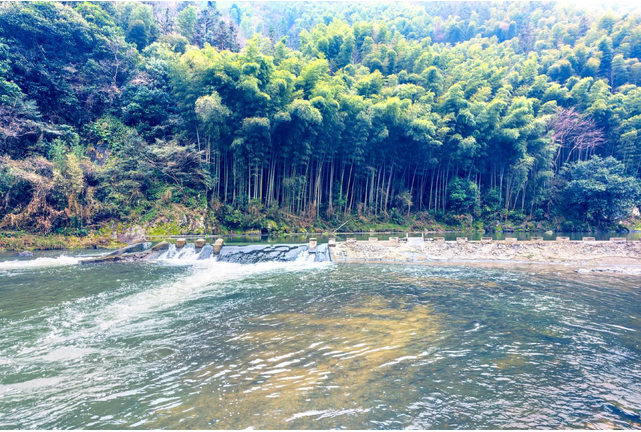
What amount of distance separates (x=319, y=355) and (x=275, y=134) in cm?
1980

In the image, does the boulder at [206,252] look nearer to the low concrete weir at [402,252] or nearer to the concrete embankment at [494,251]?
the low concrete weir at [402,252]

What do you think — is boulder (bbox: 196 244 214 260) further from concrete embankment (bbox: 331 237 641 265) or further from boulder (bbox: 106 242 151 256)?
concrete embankment (bbox: 331 237 641 265)

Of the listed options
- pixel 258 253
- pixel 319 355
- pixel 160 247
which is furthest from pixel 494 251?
pixel 160 247

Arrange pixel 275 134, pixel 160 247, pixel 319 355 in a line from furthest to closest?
pixel 275 134 → pixel 160 247 → pixel 319 355

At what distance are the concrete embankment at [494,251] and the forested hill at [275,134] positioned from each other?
10.3 meters

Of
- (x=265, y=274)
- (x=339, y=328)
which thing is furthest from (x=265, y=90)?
(x=339, y=328)

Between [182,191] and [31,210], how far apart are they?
790cm

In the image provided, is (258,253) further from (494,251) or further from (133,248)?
(494,251)

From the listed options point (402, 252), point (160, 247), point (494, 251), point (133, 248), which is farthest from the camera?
point (160, 247)

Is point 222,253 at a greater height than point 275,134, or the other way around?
point 275,134

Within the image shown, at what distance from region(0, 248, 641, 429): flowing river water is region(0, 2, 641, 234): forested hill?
12.2m

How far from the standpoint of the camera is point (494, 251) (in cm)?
1410

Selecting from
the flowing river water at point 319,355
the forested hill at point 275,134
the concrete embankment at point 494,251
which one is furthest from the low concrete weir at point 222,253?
the forested hill at point 275,134

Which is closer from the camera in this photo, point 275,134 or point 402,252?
point 402,252
